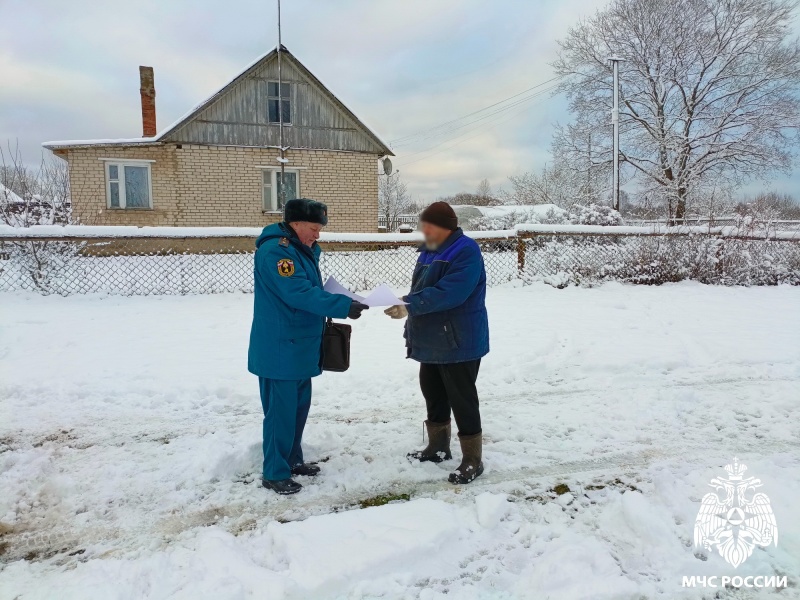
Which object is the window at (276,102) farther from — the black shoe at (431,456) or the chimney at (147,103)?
the black shoe at (431,456)

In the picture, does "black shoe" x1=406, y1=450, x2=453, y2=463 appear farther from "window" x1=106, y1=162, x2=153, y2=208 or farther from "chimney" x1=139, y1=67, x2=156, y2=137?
"chimney" x1=139, y1=67, x2=156, y2=137

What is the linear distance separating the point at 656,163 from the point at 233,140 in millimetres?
18162

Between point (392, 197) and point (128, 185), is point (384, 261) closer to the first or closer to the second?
point (128, 185)

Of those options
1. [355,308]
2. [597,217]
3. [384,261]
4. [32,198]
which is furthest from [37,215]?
[597,217]

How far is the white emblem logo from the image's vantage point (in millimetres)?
2426

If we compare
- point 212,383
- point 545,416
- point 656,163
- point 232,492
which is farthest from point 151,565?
point 656,163

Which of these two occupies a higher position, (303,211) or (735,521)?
(303,211)

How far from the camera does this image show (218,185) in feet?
53.5

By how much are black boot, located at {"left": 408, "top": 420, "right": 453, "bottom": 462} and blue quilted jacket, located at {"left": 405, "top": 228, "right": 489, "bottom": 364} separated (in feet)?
1.76

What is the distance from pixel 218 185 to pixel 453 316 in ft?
49.1

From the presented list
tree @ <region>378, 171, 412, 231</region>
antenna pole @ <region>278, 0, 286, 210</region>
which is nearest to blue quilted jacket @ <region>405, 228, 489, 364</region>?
antenna pole @ <region>278, 0, 286, 210</region>

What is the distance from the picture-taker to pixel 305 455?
11.5 feet

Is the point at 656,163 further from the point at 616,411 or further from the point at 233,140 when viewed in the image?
the point at 616,411

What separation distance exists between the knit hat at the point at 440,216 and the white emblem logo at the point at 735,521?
6.69 feet
